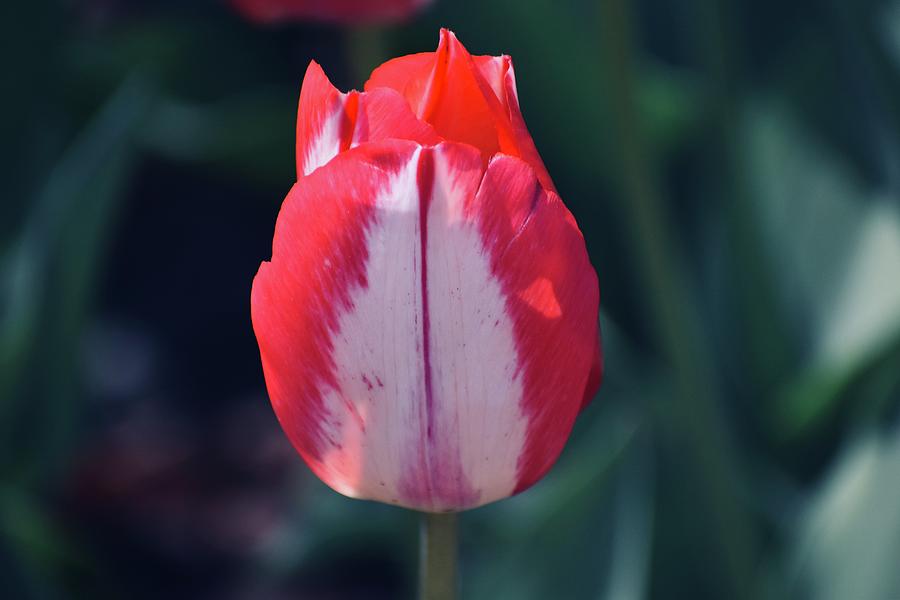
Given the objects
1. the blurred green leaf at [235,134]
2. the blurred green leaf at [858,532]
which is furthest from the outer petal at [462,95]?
the blurred green leaf at [235,134]

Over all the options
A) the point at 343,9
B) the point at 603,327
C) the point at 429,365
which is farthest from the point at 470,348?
the point at 603,327

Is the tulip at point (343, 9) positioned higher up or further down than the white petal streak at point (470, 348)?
higher up

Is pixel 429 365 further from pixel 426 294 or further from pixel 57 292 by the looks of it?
pixel 57 292

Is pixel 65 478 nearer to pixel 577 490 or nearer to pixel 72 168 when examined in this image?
pixel 72 168

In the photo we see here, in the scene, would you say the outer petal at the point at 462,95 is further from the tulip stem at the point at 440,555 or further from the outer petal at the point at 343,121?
the tulip stem at the point at 440,555

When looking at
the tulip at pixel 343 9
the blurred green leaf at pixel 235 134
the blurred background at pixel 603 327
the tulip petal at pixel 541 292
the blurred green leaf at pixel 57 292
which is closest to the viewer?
the tulip petal at pixel 541 292

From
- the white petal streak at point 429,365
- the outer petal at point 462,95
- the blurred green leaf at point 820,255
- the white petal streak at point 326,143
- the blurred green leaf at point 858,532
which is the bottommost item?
the blurred green leaf at point 858,532
